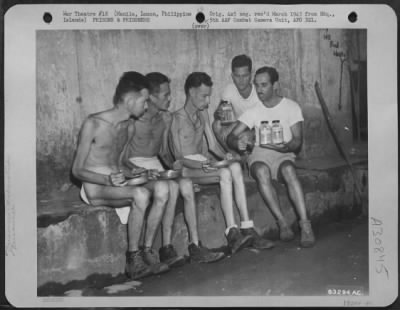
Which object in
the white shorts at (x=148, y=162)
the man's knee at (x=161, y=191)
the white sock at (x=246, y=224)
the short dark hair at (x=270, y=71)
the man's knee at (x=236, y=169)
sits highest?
the short dark hair at (x=270, y=71)

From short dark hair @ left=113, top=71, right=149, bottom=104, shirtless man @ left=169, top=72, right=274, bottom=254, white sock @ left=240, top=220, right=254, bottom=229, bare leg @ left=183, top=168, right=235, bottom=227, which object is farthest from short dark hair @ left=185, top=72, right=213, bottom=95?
white sock @ left=240, top=220, right=254, bottom=229

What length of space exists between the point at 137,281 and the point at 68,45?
2.03ft

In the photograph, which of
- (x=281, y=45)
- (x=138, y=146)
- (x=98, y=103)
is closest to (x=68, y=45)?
(x=98, y=103)

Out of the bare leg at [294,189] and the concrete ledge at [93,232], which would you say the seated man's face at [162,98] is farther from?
the bare leg at [294,189]

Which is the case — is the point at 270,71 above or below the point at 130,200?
above

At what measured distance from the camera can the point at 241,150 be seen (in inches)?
56.0

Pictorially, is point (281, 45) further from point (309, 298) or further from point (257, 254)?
point (309, 298)

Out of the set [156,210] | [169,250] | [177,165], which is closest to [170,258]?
[169,250]

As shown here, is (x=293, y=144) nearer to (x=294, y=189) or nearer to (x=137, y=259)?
(x=294, y=189)

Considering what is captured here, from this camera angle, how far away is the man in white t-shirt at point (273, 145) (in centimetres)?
141

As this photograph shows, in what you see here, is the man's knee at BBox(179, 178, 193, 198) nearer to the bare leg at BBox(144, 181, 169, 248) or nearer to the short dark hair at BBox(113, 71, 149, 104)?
the bare leg at BBox(144, 181, 169, 248)

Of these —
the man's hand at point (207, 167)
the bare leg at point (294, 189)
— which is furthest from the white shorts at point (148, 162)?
the bare leg at point (294, 189)

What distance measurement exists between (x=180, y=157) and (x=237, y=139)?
0.50 feet

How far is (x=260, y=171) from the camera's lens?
1.42m
